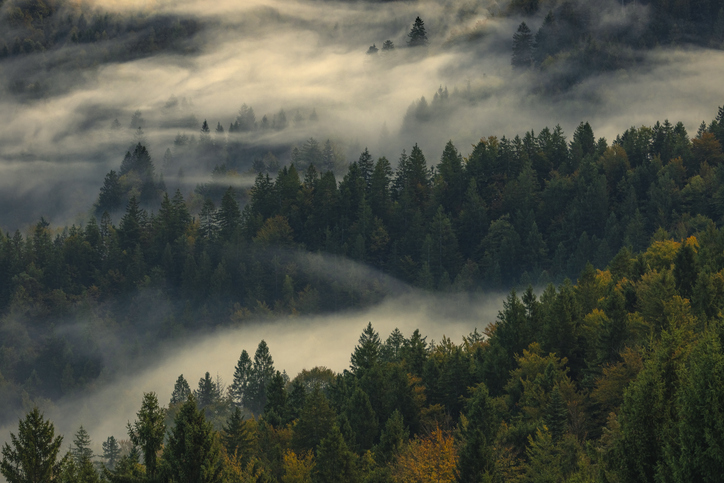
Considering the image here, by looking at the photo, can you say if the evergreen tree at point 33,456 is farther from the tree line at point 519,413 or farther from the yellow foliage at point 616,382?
the yellow foliage at point 616,382

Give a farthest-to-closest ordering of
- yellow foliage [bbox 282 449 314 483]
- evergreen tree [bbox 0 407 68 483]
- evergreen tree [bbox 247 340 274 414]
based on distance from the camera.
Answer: evergreen tree [bbox 247 340 274 414] < yellow foliage [bbox 282 449 314 483] < evergreen tree [bbox 0 407 68 483]

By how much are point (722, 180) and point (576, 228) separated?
2982 centimetres

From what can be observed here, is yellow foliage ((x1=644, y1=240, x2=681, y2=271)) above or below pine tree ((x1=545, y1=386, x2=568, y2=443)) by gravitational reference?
above

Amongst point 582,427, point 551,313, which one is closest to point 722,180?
point 551,313

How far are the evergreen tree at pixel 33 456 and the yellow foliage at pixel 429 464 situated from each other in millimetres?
27799

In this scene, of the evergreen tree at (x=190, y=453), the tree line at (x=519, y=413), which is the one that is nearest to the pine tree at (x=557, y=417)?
the tree line at (x=519, y=413)

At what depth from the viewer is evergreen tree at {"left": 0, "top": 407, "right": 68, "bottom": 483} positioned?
44688 mm

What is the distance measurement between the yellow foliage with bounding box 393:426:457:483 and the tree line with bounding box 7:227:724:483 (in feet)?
0.47

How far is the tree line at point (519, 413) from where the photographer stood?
41.8 meters

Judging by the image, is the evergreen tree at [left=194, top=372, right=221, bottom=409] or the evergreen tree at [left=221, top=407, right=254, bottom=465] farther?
the evergreen tree at [left=194, top=372, right=221, bottom=409]

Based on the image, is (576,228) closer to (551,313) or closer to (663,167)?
(663,167)

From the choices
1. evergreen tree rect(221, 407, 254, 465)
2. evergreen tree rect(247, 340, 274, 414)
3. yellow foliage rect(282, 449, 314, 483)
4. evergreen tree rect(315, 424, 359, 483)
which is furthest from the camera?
evergreen tree rect(247, 340, 274, 414)

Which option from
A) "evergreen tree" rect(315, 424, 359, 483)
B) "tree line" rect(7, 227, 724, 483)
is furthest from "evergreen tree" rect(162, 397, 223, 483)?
"evergreen tree" rect(315, 424, 359, 483)

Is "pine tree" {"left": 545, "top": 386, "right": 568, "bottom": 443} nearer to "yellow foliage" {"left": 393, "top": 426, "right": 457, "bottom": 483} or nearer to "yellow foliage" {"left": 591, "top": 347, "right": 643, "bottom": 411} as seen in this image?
"yellow foliage" {"left": 591, "top": 347, "right": 643, "bottom": 411}
